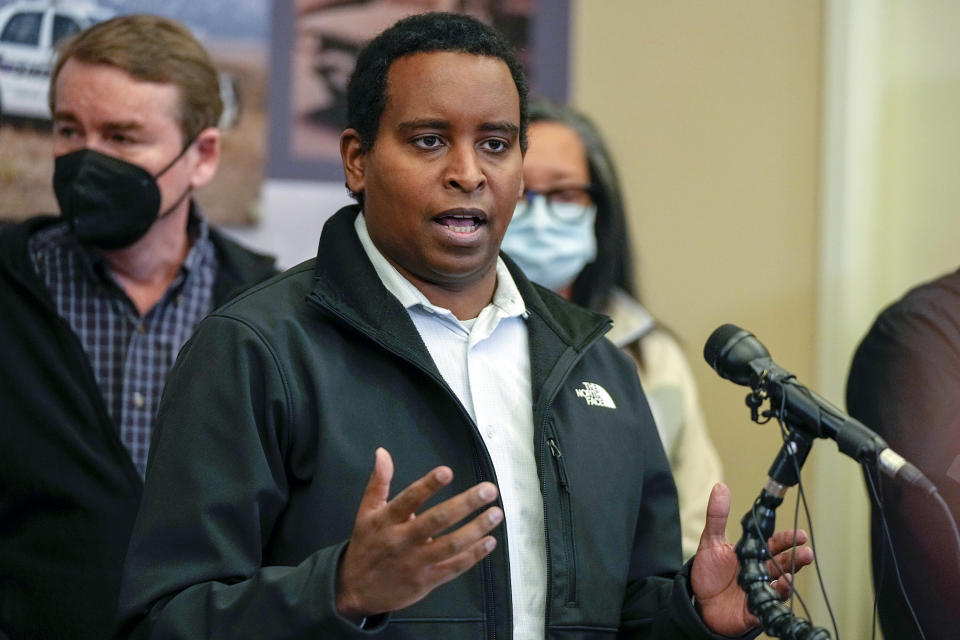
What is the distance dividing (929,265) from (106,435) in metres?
2.29

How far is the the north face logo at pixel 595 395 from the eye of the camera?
6.42 feet

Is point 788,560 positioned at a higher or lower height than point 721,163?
lower

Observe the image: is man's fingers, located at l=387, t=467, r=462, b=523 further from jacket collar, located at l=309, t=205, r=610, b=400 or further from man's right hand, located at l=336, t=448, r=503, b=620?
jacket collar, located at l=309, t=205, r=610, b=400

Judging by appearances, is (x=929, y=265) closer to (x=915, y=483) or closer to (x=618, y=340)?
(x=618, y=340)

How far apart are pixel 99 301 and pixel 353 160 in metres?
0.98

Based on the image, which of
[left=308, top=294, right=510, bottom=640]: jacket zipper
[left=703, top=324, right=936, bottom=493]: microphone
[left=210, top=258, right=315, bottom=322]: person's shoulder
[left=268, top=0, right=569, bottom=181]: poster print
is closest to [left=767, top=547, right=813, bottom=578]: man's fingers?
[left=703, top=324, right=936, bottom=493]: microphone

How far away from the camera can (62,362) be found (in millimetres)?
2516

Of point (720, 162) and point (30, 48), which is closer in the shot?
point (30, 48)

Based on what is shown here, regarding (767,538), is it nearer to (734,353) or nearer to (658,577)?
(734,353)

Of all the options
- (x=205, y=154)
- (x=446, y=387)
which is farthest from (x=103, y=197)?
(x=446, y=387)

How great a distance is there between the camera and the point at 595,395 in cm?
198

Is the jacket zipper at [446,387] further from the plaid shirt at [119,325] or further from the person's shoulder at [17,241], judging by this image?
the person's shoulder at [17,241]

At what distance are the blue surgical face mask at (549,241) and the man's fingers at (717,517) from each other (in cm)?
145

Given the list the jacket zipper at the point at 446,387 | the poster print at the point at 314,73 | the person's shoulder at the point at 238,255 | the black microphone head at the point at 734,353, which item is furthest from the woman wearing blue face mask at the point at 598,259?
the black microphone head at the point at 734,353
